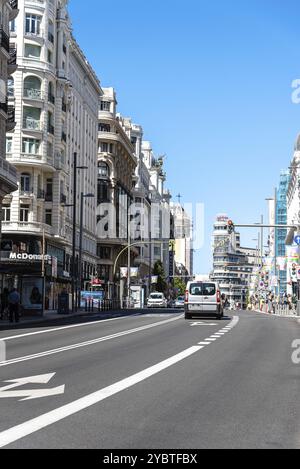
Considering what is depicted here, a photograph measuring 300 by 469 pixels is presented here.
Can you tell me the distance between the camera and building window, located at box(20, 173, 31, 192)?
213 ft

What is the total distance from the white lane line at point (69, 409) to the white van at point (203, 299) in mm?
26789

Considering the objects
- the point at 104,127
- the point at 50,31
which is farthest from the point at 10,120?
the point at 104,127

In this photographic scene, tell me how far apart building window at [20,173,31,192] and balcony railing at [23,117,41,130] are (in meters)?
3.72

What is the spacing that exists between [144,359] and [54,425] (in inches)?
326

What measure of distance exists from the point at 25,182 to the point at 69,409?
5707cm

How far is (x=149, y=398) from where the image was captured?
1034 cm

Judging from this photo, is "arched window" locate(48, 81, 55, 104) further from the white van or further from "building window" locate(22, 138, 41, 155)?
the white van

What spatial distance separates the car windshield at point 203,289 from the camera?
→ 1633 inches

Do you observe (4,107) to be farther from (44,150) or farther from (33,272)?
(44,150)

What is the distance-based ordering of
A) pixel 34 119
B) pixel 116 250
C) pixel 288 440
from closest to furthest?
1. pixel 288 440
2. pixel 34 119
3. pixel 116 250

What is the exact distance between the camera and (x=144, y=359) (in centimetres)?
1634

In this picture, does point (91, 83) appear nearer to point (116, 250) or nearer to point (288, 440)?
point (116, 250)

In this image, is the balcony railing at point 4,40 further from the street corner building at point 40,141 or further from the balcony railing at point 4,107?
the street corner building at point 40,141
